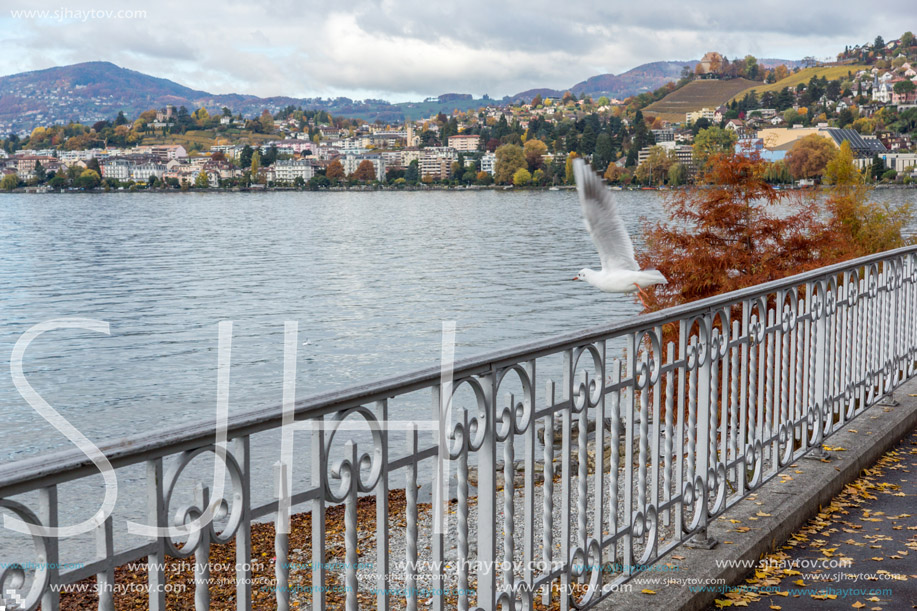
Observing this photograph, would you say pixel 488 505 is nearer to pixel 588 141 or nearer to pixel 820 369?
pixel 820 369

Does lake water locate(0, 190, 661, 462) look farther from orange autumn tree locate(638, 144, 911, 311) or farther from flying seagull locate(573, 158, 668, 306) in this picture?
orange autumn tree locate(638, 144, 911, 311)

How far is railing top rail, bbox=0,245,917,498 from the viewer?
178 cm

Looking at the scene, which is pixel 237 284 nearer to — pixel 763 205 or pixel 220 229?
pixel 763 205

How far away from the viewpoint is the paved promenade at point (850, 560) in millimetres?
4250

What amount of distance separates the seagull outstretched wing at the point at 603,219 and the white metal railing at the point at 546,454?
1079 mm

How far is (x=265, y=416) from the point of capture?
2.28 metres

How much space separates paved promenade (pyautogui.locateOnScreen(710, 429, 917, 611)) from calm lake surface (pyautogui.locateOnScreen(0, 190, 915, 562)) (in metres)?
1.76

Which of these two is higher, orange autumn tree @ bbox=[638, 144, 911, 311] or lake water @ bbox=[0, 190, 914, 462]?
orange autumn tree @ bbox=[638, 144, 911, 311]

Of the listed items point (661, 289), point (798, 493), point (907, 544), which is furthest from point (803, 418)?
point (661, 289)

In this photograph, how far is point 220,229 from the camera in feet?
350

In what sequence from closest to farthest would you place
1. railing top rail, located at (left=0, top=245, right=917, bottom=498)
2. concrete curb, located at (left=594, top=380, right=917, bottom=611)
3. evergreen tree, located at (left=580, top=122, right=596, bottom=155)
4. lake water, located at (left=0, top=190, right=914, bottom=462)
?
1. railing top rail, located at (left=0, top=245, right=917, bottom=498)
2. concrete curb, located at (left=594, top=380, right=917, bottom=611)
3. lake water, located at (left=0, top=190, right=914, bottom=462)
4. evergreen tree, located at (left=580, top=122, right=596, bottom=155)

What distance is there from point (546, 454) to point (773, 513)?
2033 millimetres

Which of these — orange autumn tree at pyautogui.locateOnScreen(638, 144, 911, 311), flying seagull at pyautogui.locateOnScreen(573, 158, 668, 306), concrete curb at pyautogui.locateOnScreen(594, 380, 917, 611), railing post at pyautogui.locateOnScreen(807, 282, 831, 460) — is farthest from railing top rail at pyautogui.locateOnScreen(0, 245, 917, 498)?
orange autumn tree at pyautogui.locateOnScreen(638, 144, 911, 311)

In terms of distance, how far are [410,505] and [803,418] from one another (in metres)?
3.66
